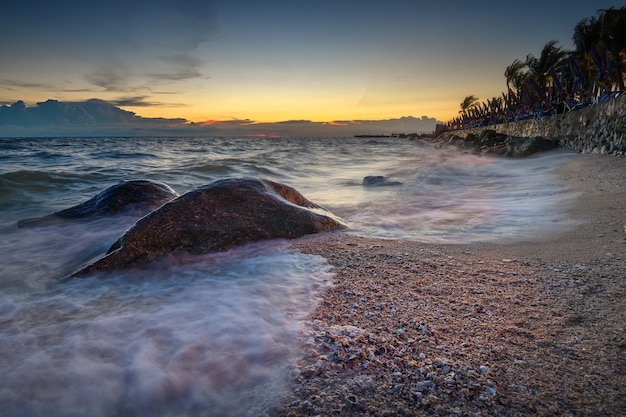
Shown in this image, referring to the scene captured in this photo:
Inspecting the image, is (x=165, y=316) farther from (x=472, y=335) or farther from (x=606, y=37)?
(x=606, y=37)

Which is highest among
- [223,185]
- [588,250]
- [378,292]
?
[223,185]

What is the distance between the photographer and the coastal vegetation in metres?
14.4

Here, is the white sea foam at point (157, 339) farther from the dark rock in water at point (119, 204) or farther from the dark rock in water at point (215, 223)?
the dark rock in water at point (119, 204)

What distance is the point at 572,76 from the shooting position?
79.0 feet

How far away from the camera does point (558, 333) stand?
163 centimetres

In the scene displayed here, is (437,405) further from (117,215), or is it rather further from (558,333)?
(117,215)

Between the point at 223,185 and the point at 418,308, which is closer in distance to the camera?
the point at 418,308

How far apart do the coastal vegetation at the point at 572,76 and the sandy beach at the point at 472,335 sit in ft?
36.6

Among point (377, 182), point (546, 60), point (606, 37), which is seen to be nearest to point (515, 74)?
point (546, 60)

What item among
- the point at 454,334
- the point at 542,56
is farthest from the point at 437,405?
the point at 542,56

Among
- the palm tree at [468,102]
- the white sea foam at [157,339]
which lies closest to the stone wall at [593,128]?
the white sea foam at [157,339]

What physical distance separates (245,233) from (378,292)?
1.76 meters

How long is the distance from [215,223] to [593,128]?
38.0 ft

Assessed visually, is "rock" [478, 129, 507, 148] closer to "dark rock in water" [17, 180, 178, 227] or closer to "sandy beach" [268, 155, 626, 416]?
"sandy beach" [268, 155, 626, 416]
